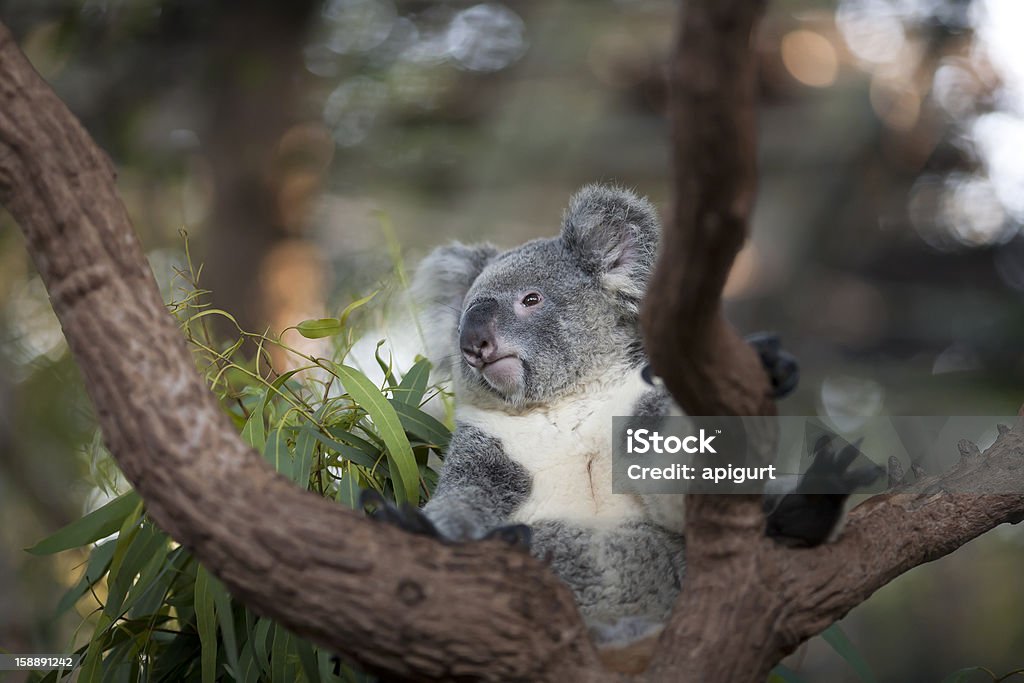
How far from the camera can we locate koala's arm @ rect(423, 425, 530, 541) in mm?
2000

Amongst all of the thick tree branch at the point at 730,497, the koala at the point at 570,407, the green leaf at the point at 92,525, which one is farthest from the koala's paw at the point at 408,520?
the green leaf at the point at 92,525

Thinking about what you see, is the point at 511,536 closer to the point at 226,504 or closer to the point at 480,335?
the point at 226,504

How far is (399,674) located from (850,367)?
275 inches

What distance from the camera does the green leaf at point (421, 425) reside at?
2.28 metres

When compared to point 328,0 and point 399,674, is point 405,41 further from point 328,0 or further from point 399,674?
point 399,674

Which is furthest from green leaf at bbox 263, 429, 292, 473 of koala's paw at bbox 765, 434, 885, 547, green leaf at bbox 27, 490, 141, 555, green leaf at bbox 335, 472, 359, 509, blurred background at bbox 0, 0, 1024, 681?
blurred background at bbox 0, 0, 1024, 681

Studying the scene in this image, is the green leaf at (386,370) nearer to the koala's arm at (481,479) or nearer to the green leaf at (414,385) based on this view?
the green leaf at (414,385)

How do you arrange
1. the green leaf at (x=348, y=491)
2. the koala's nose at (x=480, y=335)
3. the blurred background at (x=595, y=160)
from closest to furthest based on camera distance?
the green leaf at (x=348, y=491)
the koala's nose at (x=480, y=335)
the blurred background at (x=595, y=160)

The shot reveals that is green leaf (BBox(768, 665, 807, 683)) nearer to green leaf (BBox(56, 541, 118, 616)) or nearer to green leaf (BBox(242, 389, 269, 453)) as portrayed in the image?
green leaf (BBox(242, 389, 269, 453))

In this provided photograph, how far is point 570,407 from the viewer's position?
2.17 m

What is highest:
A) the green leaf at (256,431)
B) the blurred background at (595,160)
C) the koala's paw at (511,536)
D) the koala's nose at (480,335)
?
the koala's nose at (480,335)

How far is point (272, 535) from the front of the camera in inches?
53.3

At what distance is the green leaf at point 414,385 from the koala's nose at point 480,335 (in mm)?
250

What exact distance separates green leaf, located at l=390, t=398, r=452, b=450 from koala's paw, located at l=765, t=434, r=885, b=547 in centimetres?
93
